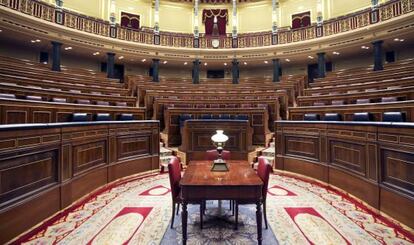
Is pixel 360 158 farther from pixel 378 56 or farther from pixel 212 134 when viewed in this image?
pixel 378 56

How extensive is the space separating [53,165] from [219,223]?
6.37 feet

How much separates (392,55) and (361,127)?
10.1m

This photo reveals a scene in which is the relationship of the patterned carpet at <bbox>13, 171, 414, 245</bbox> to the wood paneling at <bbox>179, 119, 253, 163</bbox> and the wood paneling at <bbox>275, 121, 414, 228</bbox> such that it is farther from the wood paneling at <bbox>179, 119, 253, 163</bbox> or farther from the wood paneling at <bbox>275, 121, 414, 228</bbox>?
the wood paneling at <bbox>179, 119, 253, 163</bbox>

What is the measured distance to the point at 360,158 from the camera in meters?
2.96

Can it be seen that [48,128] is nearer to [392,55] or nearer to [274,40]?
[274,40]

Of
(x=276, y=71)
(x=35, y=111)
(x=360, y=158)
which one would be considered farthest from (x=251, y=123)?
(x=276, y=71)

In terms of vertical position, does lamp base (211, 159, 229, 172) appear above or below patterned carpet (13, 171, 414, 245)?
above

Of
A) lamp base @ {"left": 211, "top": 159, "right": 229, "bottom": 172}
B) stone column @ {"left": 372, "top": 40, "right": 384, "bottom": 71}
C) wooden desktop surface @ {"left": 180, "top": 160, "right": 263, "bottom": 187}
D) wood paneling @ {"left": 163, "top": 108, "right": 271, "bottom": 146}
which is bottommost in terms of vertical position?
wooden desktop surface @ {"left": 180, "top": 160, "right": 263, "bottom": 187}

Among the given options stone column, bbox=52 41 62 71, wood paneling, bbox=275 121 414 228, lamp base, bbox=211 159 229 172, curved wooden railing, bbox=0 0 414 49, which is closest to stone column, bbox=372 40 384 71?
curved wooden railing, bbox=0 0 414 49

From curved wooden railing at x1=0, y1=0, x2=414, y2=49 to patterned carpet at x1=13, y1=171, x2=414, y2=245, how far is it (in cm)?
795

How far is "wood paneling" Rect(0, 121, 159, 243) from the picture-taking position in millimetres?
1986

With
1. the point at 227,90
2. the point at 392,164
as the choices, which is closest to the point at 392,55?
the point at 227,90

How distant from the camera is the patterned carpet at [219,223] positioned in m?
2.10

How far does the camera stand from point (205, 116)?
21.2 ft
